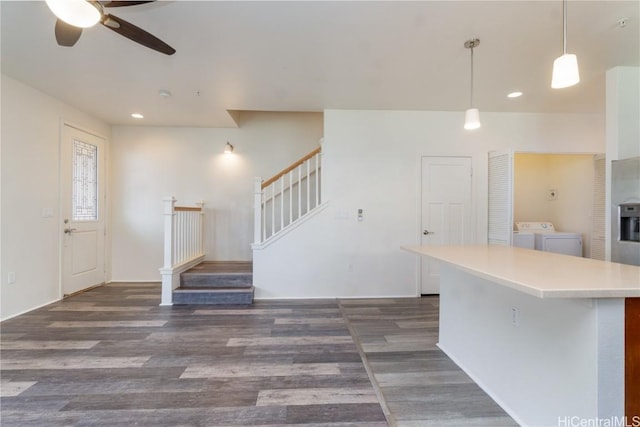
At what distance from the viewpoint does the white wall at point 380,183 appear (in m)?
4.37

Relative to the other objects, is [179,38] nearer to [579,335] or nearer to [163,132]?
[163,132]

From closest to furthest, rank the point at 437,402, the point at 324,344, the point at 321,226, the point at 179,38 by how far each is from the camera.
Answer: the point at 437,402
the point at 179,38
the point at 324,344
the point at 321,226

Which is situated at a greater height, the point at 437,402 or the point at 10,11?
the point at 10,11

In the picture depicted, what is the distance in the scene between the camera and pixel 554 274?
147 cm

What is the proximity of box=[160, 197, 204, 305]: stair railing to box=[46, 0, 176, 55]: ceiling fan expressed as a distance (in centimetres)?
223

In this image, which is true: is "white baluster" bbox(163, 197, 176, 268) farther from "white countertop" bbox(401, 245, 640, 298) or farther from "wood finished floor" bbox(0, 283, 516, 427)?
"white countertop" bbox(401, 245, 640, 298)

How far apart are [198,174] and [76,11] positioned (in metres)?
3.72

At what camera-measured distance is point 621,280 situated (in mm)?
1358

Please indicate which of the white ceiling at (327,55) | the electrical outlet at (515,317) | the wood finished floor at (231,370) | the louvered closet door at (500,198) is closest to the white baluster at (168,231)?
the wood finished floor at (231,370)

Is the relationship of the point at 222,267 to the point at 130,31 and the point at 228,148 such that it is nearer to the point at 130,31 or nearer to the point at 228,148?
the point at 228,148

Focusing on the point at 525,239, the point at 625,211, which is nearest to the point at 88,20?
the point at 625,211

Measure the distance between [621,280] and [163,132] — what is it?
19.3 feet

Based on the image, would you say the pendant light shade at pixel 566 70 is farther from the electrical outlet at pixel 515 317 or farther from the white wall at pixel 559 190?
the white wall at pixel 559 190

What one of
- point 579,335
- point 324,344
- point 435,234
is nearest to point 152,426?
point 324,344
